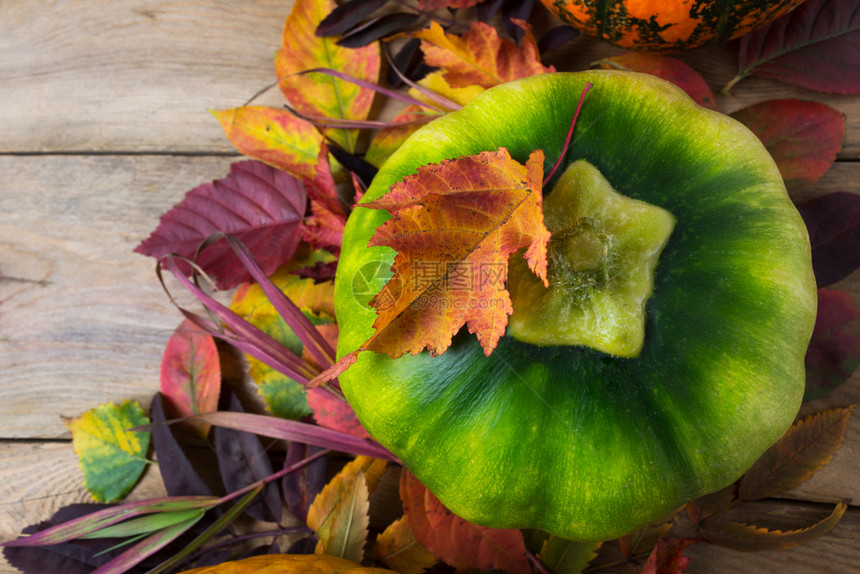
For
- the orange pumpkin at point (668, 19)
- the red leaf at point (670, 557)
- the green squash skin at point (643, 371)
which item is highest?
the orange pumpkin at point (668, 19)

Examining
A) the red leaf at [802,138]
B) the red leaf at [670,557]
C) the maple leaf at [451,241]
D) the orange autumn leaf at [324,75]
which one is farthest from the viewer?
the orange autumn leaf at [324,75]

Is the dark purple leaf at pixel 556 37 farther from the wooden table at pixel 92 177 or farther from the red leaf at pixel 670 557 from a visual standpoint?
the red leaf at pixel 670 557

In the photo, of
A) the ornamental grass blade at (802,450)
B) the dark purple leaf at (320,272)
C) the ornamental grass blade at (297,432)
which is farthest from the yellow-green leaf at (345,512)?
the ornamental grass blade at (802,450)

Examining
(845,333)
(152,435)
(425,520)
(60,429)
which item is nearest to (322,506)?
(425,520)

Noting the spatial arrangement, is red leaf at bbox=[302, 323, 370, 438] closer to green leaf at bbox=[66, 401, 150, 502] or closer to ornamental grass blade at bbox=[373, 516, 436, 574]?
ornamental grass blade at bbox=[373, 516, 436, 574]

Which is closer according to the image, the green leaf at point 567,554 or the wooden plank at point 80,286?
the green leaf at point 567,554
